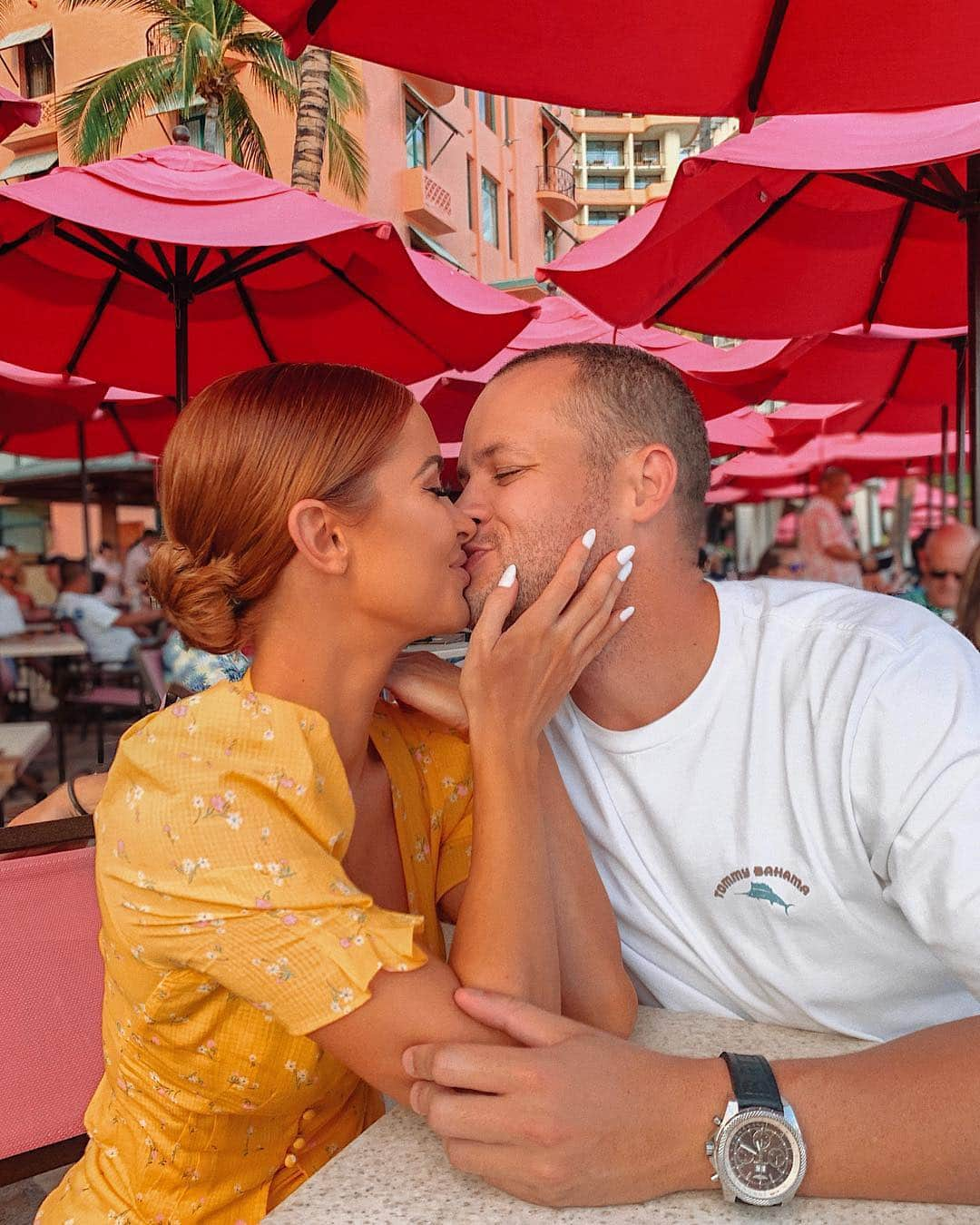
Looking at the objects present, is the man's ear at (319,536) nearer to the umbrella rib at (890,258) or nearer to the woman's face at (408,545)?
the woman's face at (408,545)

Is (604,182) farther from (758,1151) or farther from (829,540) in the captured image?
(758,1151)

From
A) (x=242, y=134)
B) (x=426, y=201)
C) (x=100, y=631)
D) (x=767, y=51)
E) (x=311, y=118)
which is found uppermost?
(x=242, y=134)

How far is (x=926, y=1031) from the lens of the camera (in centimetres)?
127

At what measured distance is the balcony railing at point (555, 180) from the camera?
32.2 metres

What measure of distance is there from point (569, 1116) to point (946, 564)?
5.55 m

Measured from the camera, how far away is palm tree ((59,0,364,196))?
18578mm

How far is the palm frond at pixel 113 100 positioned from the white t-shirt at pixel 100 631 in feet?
46.9

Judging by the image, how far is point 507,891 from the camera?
1416 millimetres

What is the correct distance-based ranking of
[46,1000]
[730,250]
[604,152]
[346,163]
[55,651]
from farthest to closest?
1. [604,152]
2. [346,163]
3. [55,651]
4. [730,250]
5. [46,1000]

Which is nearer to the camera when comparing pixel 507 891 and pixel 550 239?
pixel 507 891

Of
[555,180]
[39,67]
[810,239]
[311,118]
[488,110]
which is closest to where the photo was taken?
[810,239]

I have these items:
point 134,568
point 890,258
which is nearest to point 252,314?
point 890,258

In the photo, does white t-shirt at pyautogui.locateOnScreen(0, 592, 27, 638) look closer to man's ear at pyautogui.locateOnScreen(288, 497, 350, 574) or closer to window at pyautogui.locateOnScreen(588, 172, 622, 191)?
man's ear at pyautogui.locateOnScreen(288, 497, 350, 574)

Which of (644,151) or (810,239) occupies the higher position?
(644,151)
